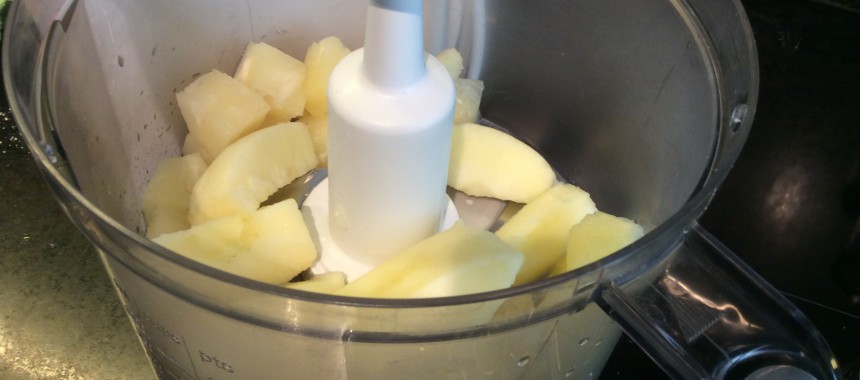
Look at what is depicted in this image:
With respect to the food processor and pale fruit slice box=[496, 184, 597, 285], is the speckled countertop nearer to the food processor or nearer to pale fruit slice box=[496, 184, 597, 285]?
the food processor

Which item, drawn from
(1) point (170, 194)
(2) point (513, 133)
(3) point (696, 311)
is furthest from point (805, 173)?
(1) point (170, 194)

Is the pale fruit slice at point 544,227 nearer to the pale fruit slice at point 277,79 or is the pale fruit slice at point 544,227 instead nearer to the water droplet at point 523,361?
the water droplet at point 523,361

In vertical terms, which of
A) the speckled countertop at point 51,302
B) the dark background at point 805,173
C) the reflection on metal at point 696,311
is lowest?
the speckled countertop at point 51,302


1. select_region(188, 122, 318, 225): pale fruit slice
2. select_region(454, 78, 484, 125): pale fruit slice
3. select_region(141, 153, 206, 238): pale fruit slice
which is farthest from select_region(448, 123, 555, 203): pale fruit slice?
select_region(141, 153, 206, 238): pale fruit slice

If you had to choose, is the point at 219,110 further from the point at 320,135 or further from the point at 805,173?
the point at 805,173

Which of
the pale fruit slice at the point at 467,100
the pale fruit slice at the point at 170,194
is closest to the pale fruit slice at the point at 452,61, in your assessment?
the pale fruit slice at the point at 467,100

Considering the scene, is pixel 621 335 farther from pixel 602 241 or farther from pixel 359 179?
pixel 359 179
